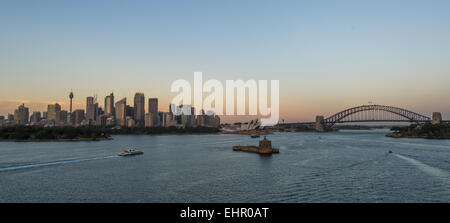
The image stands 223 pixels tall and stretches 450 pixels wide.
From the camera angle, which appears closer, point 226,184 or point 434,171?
point 226,184

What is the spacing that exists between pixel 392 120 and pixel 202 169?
187685 mm

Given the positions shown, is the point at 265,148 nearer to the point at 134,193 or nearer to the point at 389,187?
the point at 389,187

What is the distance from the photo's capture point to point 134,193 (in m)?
26.5

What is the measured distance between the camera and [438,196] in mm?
25266

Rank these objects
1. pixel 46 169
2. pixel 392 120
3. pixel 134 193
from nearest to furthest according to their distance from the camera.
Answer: pixel 134 193 < pixel 46 169 < pixel 392 120

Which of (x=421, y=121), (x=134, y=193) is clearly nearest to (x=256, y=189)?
(x=134, y=193)

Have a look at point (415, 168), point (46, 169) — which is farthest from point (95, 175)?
point (415, 168)

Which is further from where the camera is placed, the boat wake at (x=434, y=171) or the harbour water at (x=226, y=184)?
the boat wake at (x=434, y=171)

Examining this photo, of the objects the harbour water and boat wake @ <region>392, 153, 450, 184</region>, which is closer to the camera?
the harbour water
